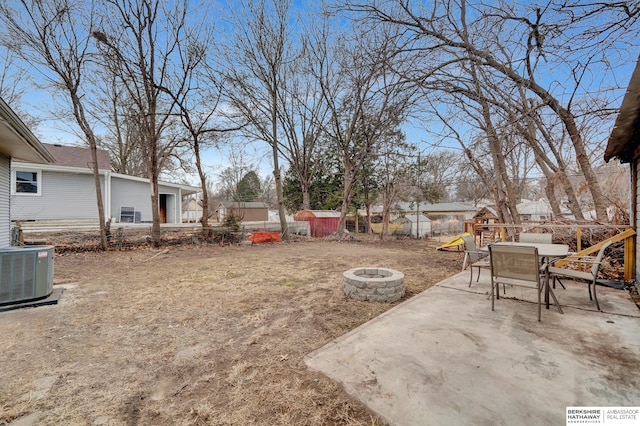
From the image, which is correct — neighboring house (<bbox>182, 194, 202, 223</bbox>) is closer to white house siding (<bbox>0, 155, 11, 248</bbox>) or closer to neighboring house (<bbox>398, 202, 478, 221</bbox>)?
white house siding (<bbox>0, 155, 11, 248</bbox>)

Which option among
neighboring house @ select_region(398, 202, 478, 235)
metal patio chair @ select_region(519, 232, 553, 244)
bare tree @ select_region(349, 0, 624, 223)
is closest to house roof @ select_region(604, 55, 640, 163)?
bare tree @ select_region(349, 0, 624, 223)

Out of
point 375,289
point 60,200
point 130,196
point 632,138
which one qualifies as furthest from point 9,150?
point 632,138

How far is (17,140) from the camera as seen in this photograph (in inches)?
196

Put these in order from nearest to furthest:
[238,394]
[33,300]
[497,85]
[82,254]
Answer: [238,394] → [33,300] → [497,85] → [82,254]

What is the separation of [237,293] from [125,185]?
12.5 meters

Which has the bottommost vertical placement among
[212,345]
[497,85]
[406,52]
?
[212,345]

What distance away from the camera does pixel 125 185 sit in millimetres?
13766

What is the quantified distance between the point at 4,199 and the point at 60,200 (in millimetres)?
7189

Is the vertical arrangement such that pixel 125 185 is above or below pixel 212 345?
above

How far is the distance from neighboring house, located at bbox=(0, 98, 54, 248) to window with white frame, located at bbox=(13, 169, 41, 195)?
620cm

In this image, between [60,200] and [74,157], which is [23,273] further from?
[74,157]

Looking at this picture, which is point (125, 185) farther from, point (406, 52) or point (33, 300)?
point (406, 52)

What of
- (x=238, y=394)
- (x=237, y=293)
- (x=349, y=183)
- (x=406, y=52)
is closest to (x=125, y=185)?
(x=349, y=183)

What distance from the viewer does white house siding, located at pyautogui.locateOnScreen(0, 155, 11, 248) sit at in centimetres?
591
